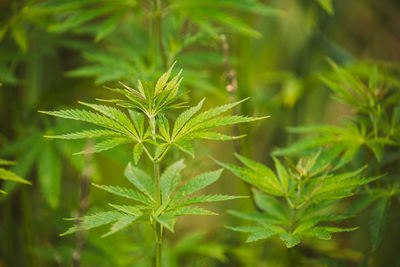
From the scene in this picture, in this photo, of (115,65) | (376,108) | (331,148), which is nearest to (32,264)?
(115,65)

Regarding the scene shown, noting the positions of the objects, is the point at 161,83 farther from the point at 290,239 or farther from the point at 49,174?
the point at 49,174

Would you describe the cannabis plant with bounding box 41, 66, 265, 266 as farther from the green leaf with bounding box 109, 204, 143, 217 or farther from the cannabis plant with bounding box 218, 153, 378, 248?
the cannabis plant with bounding box 218, 153, 378, 248

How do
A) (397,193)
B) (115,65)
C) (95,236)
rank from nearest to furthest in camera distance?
1. (397,193)
2. (115,65)
3. (95,236)

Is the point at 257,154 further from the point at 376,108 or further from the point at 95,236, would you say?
the point at 376,108

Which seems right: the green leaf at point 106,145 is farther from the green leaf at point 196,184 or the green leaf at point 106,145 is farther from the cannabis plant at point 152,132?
the green leaf at point 196,184

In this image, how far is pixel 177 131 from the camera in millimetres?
552

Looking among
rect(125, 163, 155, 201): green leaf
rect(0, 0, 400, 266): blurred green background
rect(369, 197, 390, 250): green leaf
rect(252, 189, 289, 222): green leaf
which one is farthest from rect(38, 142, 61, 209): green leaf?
rect(369, 197, 390, 250): green leaf

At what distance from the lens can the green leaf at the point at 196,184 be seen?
59 centimetres

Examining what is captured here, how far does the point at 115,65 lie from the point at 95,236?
498 mm

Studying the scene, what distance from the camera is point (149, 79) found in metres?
0.97

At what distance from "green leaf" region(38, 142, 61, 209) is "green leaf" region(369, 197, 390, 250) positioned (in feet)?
2.19

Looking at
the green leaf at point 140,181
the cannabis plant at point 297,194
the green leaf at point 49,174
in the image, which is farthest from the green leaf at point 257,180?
the green leaf at point 49,174

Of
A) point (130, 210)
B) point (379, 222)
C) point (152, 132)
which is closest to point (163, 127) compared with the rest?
point (152, 132)

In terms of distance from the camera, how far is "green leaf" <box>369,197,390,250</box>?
670 mm
